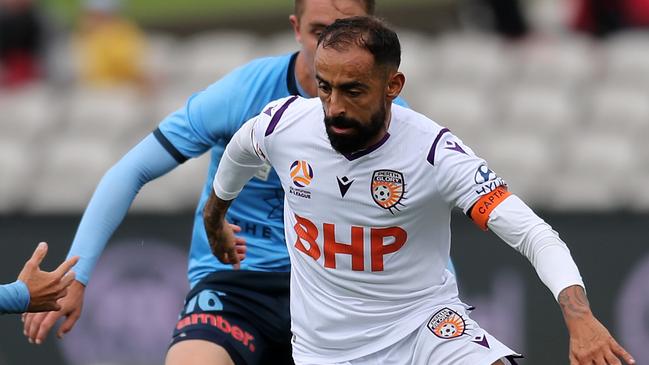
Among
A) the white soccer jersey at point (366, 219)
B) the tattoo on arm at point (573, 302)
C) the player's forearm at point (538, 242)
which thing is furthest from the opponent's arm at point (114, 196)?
the tattoo on arm at point (573, 302)

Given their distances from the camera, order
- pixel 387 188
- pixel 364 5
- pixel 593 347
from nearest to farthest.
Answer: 1. pixel 593 347
2. pixel 387 188
3. pixel 364 5

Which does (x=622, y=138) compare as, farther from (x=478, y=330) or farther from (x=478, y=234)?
(x=478, y=330)

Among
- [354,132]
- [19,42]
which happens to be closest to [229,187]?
[354,132]

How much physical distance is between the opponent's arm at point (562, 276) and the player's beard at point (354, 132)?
0.53 metres

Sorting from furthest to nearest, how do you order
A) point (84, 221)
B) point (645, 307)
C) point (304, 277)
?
point (645, 307)
point (84, 221)
point (304, 277)

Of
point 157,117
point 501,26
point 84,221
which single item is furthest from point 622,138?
point 84,221

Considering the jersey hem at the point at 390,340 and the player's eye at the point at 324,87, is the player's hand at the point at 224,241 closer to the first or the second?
the jersey hem at the point at 390,340

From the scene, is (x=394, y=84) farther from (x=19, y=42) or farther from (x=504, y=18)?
(x=19, y=42)

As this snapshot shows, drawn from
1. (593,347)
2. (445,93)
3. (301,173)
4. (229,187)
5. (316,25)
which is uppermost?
(316,25)

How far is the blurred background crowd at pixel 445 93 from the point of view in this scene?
1095 centimetres

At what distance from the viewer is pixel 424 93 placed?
12.4 meters

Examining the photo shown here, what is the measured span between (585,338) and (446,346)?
28.4 inches

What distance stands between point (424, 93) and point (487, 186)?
299 inches

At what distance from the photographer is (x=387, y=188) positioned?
5047mm
